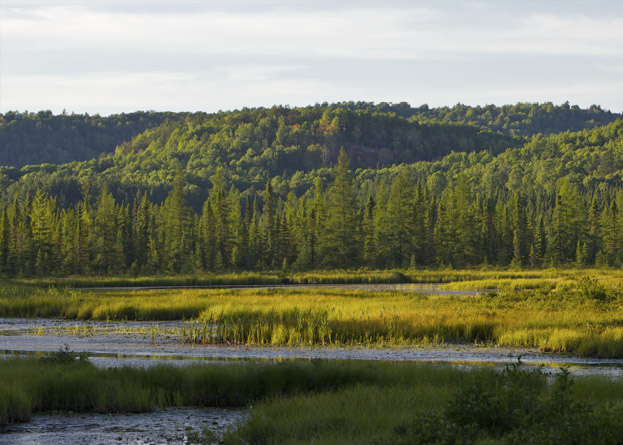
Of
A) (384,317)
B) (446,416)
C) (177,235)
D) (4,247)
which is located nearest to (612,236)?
(177,235)

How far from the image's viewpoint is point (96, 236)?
109m

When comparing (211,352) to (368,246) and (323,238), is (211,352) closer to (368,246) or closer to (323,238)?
(323,238)

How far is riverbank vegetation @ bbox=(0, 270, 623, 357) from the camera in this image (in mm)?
30516

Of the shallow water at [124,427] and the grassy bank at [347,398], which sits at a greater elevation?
the grassy bank at [347,398]

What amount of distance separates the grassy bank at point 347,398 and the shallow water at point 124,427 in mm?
491

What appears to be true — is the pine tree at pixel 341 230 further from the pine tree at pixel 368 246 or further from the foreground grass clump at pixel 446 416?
the foreground grass clump at pixel 446 416

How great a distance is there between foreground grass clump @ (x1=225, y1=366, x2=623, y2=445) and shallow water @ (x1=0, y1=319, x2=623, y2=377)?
23.9 ft

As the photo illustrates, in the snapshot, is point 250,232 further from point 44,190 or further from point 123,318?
point 44,190

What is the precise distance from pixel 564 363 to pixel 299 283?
5657 cm

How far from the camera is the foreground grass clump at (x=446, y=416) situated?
1253 cm

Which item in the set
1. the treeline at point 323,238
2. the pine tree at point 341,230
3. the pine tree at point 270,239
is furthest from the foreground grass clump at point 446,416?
the pine tree at point 270,239

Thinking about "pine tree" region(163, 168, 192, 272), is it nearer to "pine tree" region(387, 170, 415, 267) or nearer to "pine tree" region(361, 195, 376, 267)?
"pine tree" region(361, 195, 376, 267)

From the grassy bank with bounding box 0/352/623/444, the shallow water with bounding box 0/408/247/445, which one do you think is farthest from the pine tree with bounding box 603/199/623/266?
the shallow water with bounding box 0/408/247/445

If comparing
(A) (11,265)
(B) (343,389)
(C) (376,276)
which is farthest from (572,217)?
(B) (343,389)
